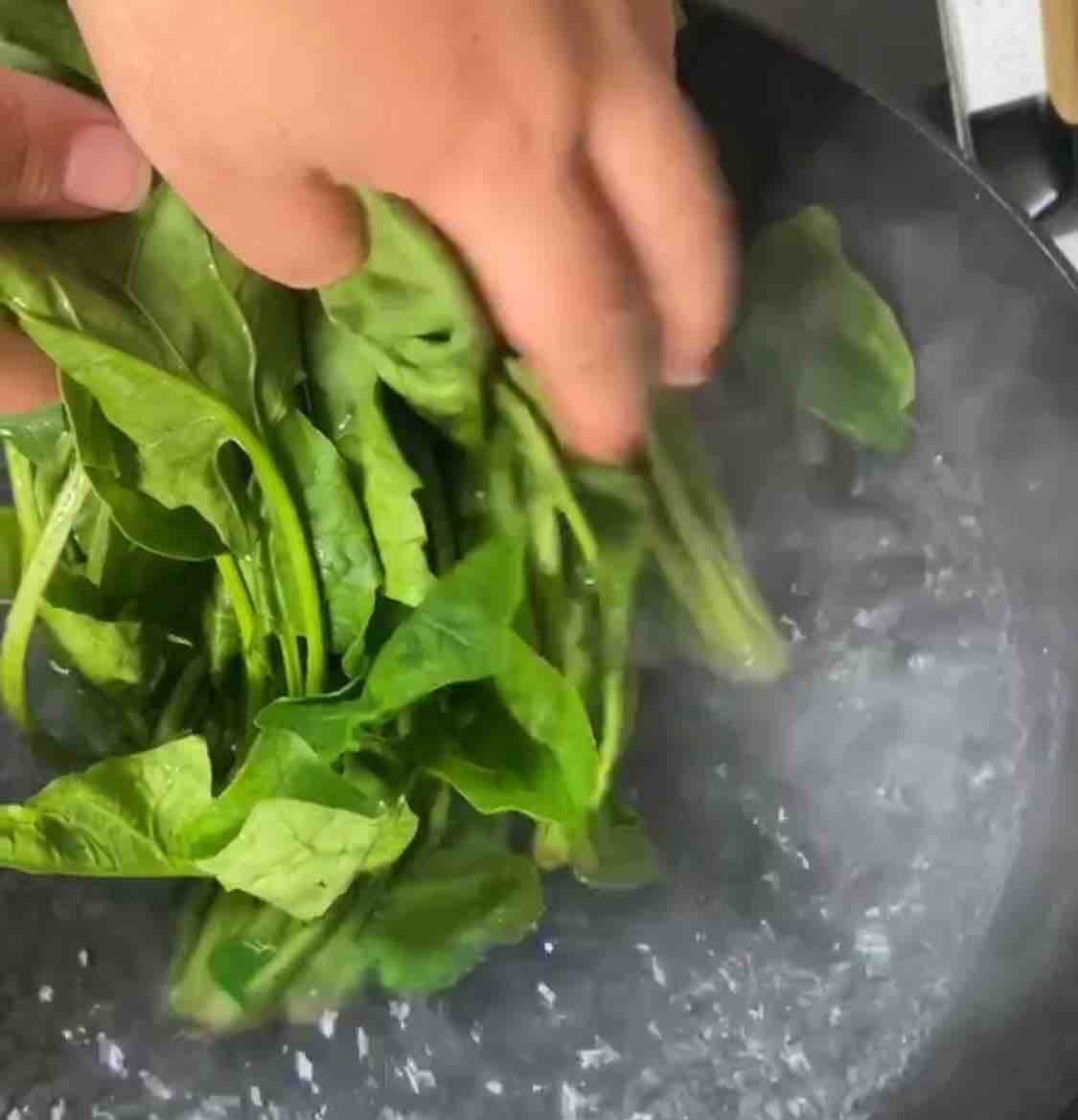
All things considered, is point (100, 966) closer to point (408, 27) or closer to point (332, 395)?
point (332, 395)

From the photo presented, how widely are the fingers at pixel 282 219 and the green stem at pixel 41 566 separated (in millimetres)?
154

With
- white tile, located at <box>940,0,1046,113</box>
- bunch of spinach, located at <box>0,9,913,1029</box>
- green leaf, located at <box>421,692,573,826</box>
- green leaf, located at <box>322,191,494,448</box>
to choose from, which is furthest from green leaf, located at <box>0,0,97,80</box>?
white tile, located at <box>940,0,1046,113</box>

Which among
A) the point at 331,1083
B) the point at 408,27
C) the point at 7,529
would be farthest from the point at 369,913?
the point at 408,27

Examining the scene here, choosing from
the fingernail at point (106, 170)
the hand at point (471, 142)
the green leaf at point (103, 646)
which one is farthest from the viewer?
the green leaf at point (103, 646)

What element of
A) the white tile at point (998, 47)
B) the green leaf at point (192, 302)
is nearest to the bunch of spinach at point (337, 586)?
the green leaf at point (192, 302)

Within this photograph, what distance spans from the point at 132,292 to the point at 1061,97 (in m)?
0.34

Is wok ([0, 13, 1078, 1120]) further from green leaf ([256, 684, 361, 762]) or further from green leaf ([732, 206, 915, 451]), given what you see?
green leaf ([256, 684, 361, 762])

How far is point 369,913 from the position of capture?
1.64 ft

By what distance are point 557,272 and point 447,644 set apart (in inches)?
4.8

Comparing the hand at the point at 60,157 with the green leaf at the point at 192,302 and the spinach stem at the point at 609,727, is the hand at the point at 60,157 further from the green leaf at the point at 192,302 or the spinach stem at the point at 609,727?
the spinach stem at the point at 609,727

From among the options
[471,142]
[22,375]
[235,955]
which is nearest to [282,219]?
[471,142]

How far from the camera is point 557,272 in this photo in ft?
1.12

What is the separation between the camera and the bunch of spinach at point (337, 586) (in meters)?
0.43

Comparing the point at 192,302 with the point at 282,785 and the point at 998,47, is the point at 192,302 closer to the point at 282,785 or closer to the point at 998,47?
the point at 282,785
